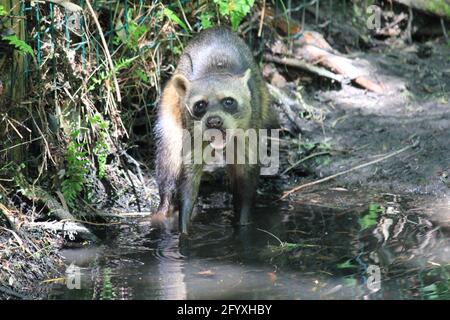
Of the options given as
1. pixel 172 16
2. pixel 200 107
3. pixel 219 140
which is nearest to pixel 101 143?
pixel 200 107

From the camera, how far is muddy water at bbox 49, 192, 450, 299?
17.5 feet

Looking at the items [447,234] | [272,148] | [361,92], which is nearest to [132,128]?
[272,148]

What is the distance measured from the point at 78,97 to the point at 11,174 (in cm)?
117

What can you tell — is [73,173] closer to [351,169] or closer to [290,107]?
[351,169]

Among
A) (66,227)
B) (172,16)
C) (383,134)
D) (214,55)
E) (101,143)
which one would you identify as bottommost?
(66,227)

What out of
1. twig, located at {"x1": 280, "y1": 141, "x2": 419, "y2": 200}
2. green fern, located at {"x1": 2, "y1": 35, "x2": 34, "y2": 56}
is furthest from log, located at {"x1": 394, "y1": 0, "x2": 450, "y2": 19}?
green fern, located at {"x1": 2, "y1": 35, "x2": 34, "y2": 56}

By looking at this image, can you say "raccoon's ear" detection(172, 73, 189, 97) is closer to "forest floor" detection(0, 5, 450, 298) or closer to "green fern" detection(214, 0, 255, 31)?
"forest floor" detection(0, 5, 450, 298)

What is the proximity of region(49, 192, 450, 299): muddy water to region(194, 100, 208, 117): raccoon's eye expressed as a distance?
3.29 ft

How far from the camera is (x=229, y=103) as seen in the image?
693 centimetres

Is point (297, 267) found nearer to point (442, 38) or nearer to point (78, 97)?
point (78, 97)

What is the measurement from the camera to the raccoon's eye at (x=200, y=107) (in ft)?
22.7

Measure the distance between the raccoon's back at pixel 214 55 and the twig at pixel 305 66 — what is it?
5.85 ft

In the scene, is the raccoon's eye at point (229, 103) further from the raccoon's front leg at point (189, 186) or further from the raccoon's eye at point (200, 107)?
the raccoon's front leg at point (189, 186)

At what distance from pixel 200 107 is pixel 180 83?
340 mm
